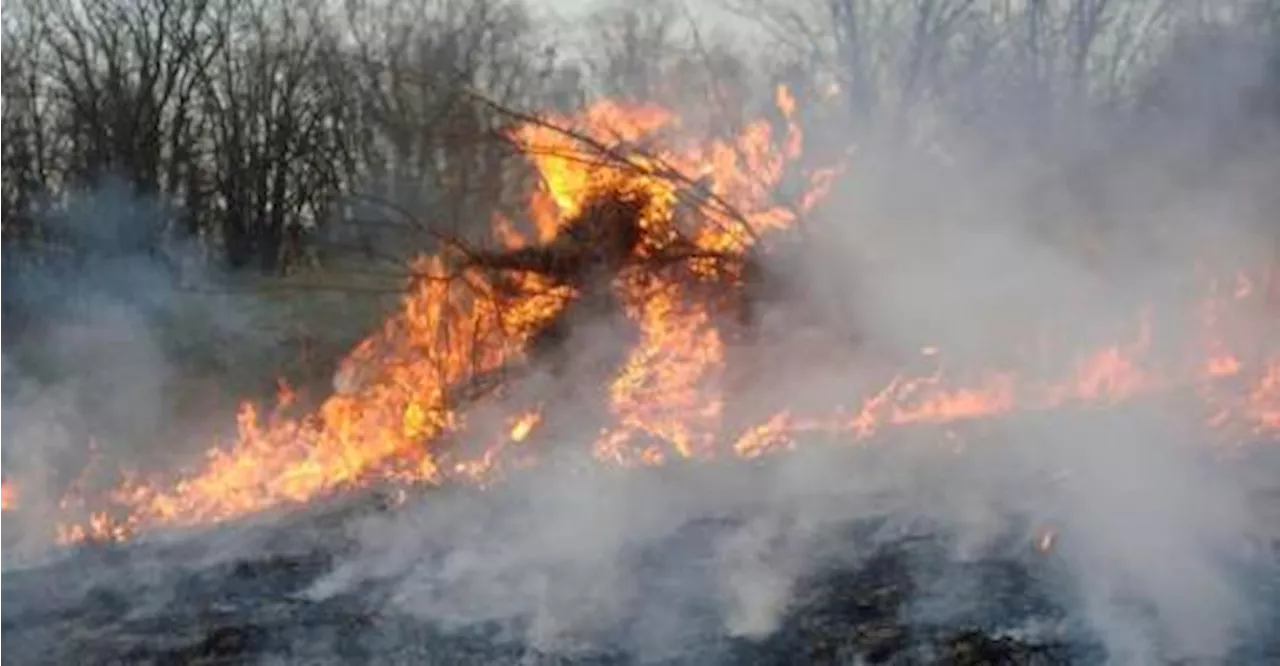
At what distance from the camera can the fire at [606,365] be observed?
360 inches

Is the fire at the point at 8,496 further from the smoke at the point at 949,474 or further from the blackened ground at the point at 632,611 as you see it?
the smoke at the point at 949,474

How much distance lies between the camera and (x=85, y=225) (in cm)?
2503

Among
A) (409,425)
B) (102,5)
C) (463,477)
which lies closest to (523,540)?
(463,477)

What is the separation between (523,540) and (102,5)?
25258mm

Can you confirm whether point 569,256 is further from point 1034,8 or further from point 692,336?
point 1034,8

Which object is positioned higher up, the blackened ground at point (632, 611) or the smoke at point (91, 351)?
the smoke at point (91, 351)

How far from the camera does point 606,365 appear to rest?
33.9 feet

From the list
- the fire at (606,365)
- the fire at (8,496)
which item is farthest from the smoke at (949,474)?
the fire at (8,496)

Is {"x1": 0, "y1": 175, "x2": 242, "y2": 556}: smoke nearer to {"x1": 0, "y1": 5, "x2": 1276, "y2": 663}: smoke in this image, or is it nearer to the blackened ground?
the blackened ground

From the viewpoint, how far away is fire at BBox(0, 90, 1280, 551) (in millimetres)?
9148

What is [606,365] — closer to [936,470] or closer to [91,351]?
[936,470]

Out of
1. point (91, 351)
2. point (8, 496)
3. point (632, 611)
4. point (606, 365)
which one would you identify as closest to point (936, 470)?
point (632, 611)

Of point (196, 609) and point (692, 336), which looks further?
point (692, 336)

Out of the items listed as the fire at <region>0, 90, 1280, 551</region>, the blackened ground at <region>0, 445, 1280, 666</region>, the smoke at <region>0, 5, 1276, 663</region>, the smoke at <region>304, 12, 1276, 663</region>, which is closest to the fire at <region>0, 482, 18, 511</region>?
the fire at <region>0, 90, 1280, 551</region>
